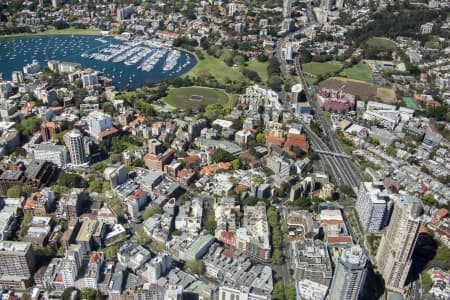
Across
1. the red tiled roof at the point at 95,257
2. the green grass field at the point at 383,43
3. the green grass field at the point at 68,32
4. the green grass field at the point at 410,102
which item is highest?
the green grass field at the point at 383,43

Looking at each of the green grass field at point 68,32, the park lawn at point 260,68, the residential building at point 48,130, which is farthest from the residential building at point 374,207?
the green grass field at point 68,32

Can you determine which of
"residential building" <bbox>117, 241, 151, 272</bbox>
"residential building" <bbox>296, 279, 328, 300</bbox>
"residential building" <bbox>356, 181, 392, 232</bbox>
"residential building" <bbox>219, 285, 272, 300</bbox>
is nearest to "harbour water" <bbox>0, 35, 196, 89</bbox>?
"residential building" <bbox>117, 241, 151, 272</bbox>

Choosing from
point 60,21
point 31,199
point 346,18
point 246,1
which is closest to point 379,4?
point 346,18

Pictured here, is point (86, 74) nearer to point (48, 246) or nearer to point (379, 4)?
point (48, 246)

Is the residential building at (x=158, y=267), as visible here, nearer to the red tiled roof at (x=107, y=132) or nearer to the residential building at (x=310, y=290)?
the residential building at (x=310, y=290)

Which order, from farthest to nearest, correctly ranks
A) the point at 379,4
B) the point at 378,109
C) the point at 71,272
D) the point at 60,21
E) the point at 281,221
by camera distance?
the point at 379,4 → the point at 60,21 → the point at 378,109 → the point at 281,221 → the point at 71,272


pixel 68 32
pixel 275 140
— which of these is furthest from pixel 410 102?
pixel 68 32
